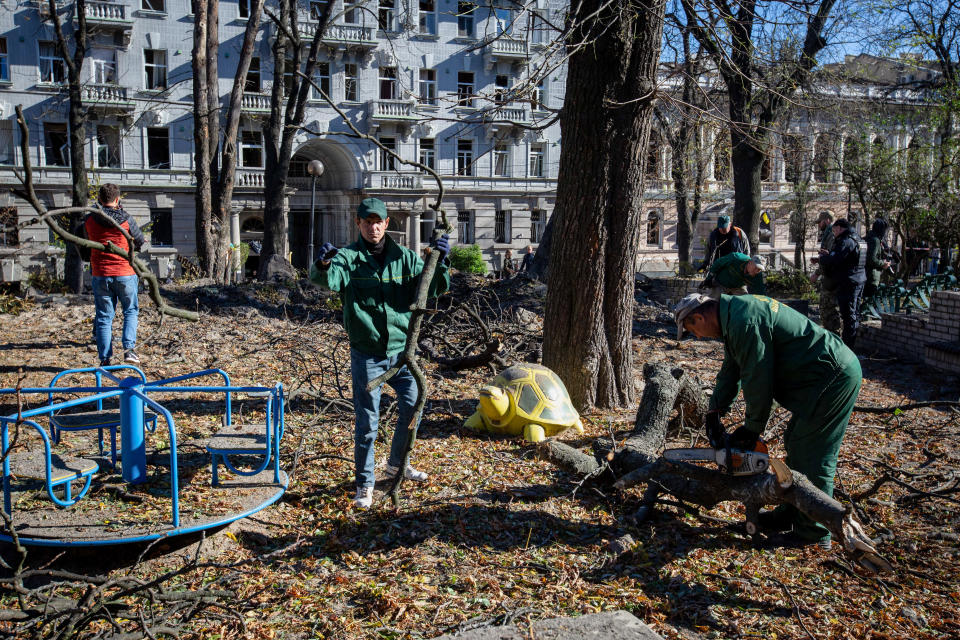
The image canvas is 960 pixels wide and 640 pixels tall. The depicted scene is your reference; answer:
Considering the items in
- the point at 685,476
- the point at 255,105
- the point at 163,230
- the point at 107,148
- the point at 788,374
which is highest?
the point at 255,105

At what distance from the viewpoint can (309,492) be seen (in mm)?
4898

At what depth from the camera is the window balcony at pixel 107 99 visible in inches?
1147

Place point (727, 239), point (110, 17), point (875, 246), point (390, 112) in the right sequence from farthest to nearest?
point (390, 112) → point (110, 17) → point (875, 246) → point (727, 239)

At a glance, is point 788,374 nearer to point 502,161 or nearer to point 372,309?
point 372,309

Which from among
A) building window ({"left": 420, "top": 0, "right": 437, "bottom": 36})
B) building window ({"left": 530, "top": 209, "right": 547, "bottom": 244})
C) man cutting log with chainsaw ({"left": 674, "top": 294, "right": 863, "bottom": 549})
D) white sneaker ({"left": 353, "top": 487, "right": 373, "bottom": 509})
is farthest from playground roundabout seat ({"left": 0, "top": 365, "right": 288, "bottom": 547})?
building window ({"left": 530, "top": 209, "right": 547, "bottom": 244})

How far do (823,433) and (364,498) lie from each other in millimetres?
2748

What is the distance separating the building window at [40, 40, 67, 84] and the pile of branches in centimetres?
2723

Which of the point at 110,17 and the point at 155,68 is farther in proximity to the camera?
the point at 155,68

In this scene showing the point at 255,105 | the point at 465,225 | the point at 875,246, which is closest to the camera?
the point at 875,246

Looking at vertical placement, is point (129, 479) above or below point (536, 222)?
below

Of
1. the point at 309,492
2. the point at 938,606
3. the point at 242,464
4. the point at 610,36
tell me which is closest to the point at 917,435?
the point at 938,606

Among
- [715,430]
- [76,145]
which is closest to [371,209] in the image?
[715,430]

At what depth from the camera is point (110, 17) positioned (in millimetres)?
29812

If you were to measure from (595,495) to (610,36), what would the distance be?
4014mm
